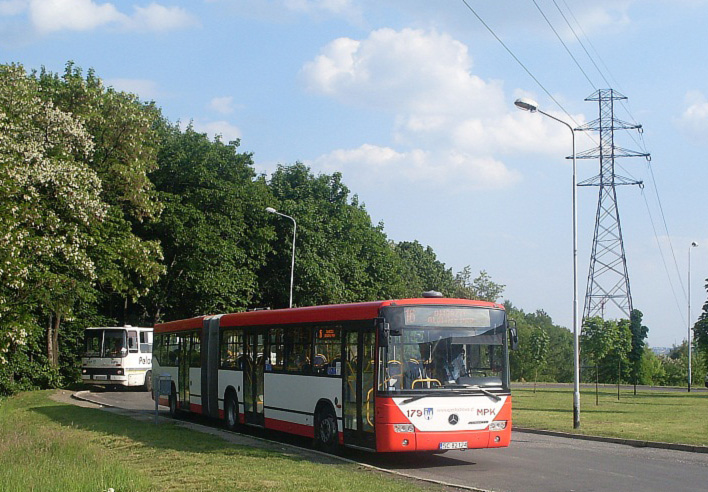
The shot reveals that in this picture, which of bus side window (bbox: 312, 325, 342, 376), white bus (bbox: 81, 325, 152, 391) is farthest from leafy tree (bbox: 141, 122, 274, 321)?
bus side window (bbox: 312, 325, 342, 376)

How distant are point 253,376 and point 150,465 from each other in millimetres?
6288

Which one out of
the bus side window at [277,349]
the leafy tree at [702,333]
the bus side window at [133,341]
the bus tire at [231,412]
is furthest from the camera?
the leafy tree at [702,333]

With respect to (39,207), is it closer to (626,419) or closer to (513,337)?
(626,419)

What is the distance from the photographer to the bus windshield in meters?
40.8

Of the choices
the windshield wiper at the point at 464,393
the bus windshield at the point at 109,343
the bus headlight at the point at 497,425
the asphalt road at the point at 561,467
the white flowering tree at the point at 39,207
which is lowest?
the asphalt road at the point at 561,467

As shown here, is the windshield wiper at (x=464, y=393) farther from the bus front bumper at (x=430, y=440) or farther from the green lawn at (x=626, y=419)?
the green lawn at (x=626, y=419)

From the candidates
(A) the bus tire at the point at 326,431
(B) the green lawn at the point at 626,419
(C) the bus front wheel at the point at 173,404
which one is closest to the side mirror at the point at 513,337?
(A) the bus tire at the point at 326,431

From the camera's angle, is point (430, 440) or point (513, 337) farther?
point (513, 337)

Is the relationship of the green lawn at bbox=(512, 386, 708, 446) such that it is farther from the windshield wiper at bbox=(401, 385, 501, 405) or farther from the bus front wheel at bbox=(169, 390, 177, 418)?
the bus front wheel at bbox=(169, 390, 177, 418)

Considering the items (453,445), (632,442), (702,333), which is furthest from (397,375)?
(702,333)

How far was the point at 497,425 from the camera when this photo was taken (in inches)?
604

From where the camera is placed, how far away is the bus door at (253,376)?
794 inches

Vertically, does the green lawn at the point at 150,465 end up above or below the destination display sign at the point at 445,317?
below

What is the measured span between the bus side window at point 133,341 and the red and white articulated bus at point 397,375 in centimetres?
2343
